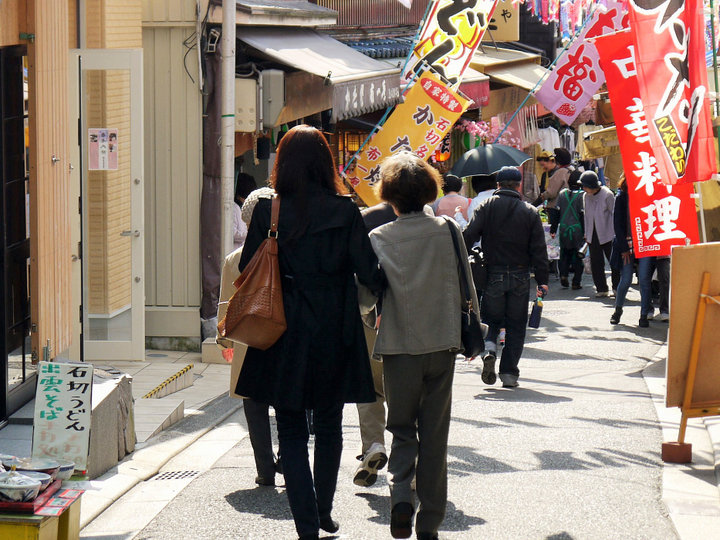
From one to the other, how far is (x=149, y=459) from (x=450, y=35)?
30.8 feet

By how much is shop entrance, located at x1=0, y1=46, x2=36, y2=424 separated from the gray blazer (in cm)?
325

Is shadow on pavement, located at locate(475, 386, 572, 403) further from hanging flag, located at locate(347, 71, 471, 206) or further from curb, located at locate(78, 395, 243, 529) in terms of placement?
hanging flag, located at locate(347, 71, 471, 206)

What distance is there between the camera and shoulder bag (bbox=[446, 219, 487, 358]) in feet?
18.8

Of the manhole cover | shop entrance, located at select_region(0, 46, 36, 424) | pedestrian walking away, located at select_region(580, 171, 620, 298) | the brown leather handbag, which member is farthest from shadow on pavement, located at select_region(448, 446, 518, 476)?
pedestrian walking away, located at select_region(580, 171, 620, 298)

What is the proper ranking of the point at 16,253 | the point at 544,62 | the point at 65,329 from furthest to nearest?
the point at 544,62 → the point at 65,329 → the point at 16,253

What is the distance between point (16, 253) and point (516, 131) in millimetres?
19120

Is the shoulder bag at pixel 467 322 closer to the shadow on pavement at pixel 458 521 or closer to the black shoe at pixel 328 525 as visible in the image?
the shadow on pavement at pixel 458 521

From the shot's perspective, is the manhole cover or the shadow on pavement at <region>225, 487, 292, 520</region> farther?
the manhole cover

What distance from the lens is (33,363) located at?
Answer: 27.5 feet

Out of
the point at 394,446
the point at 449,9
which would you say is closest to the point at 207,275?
the point at 449,9

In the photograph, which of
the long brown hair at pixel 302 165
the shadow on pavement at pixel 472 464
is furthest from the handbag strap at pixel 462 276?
the shadow on pavement at pixel 472 464

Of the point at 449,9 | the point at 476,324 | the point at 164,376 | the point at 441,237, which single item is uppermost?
the point at 449,9

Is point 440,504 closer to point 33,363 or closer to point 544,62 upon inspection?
point 33,363

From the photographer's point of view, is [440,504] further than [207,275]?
No
